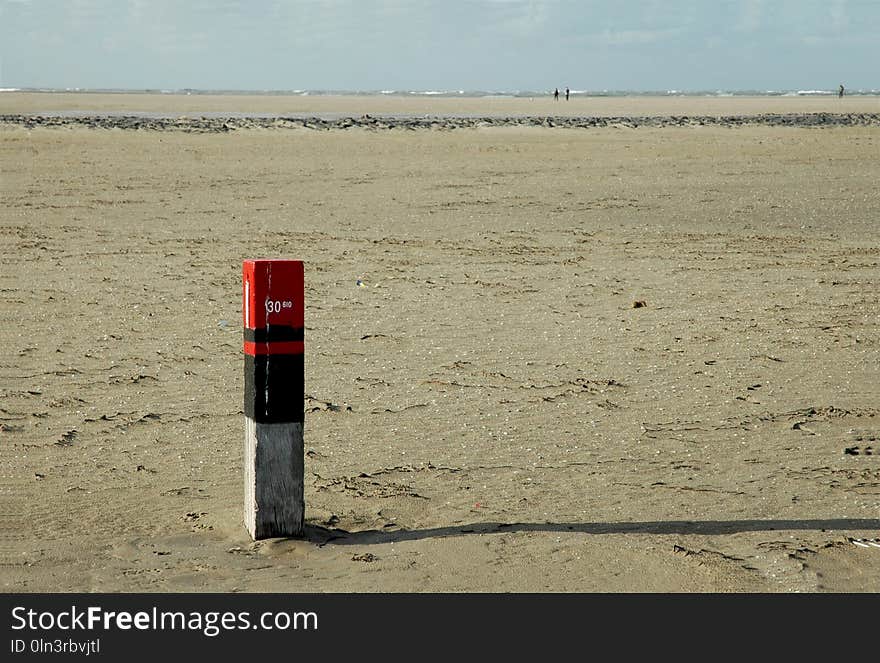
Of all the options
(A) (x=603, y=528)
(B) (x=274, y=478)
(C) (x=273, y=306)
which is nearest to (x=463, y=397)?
(A) (x=603, y=528)

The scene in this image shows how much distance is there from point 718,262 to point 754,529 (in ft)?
25.6

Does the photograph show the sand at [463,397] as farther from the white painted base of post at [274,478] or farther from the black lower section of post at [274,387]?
the black lower section of post at [274,387]

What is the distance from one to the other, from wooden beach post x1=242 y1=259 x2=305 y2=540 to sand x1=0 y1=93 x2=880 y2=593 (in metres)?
0.17

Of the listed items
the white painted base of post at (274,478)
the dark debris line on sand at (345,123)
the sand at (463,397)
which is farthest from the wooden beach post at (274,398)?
the dark debris line on sand at (345,123)

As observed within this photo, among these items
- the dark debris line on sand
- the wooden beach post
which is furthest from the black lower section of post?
the dark debris line on sand

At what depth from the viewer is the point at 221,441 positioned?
6.71 meters

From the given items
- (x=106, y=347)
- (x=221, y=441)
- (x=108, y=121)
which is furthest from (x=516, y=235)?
(x=108, y=121)

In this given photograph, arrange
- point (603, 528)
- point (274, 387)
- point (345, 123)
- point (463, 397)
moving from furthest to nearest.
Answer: point (345, 123) < point (463, 397) < point (603, 528) < point (274, 387)

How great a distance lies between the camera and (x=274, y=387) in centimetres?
501

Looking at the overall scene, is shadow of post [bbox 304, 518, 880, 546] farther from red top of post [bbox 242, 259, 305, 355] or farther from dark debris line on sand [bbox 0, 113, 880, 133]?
dark debris line on sand [bbox 0, 113, 880, 133]

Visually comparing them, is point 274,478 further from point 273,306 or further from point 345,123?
point 345,123

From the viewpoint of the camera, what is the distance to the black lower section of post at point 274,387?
4992 mm

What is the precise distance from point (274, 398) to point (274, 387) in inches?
1.8
